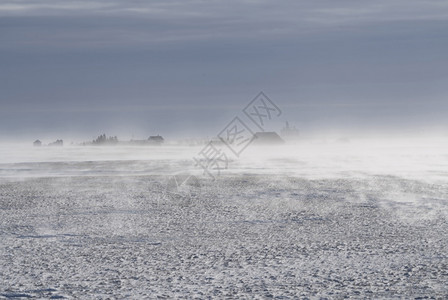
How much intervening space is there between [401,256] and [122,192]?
1152cm

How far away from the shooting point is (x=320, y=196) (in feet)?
60.6

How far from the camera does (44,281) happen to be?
331 inches

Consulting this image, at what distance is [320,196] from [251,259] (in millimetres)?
9062

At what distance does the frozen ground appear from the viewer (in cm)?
809

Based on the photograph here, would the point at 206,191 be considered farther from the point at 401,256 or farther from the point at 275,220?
the point at 401,256

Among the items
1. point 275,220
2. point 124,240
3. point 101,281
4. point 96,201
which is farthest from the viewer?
point 96,201

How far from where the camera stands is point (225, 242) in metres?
11.2

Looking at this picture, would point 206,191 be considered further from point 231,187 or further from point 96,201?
point 96,201

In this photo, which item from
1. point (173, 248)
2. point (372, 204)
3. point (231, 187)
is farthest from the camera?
point (231, 187)

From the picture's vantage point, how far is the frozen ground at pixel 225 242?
8094 mm

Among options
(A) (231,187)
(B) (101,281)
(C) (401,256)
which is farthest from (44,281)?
(A) (231,187)

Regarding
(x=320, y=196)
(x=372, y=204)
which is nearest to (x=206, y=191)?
(x=320, y=196)

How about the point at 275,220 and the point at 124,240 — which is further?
the point at 275,220

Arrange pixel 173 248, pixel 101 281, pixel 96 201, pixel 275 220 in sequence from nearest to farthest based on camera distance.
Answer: pixel 101 281 → pixel 173 248 → pixel 275 220 → pixel 96 201
